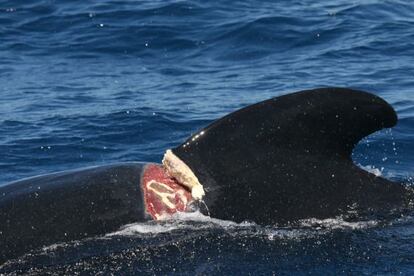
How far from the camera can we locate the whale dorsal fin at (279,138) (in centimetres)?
796

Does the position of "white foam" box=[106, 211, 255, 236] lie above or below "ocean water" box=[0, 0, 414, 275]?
above

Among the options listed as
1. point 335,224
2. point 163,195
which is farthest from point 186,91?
point 335,224

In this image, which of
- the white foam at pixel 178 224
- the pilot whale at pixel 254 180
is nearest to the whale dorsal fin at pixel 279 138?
the pilot whale at pixel 254 180

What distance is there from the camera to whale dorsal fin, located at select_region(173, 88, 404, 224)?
26.1 ft

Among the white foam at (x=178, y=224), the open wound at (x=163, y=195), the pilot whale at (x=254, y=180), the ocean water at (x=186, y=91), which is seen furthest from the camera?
the open wound at (x=163, y=195)

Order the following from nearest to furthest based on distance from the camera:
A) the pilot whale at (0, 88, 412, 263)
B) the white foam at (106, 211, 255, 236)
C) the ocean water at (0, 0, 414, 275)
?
the ocean water at (0, 0, 414, 275) → the white foam at (106, 211, 255, 236) → the pilot whale at (0, 88, 412, 263)

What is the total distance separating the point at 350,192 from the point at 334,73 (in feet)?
30.6

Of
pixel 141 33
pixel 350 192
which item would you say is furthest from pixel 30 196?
pixel 141 33

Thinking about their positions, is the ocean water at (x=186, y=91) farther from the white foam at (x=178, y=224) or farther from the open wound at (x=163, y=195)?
the open wound at (x=163, y=195)

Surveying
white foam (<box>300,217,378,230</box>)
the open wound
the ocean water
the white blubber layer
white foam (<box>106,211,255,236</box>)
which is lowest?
the ocean water

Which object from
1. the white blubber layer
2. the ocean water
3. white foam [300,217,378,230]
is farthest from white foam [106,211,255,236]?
white foam [300,217,378,230]

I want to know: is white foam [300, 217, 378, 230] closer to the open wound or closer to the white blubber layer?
the white blubber layer

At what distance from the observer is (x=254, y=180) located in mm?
7945

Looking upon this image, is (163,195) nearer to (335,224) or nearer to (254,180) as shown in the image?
(254,180)
